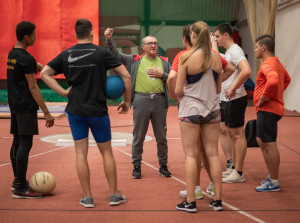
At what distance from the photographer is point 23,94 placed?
4.18 metres

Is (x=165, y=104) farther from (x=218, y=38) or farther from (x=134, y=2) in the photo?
(x=134, y=2)

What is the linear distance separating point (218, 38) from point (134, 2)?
1018 cm

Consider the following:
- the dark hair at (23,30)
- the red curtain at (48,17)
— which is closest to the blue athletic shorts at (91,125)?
the dark hair at (23,30)

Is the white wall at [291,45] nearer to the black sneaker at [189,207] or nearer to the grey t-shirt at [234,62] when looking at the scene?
the grey t-shirt at [234,62]

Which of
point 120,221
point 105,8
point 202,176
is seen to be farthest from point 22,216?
point 105,8

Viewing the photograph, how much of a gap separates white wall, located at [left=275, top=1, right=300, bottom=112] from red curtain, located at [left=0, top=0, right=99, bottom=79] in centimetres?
580

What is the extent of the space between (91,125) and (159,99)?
1386 millimetres

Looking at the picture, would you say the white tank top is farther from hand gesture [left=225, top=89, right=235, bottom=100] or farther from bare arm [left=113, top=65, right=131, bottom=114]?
hand gesture [left=225, top=89, right=235, bottom=100]

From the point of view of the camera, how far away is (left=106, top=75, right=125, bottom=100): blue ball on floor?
3.95 m

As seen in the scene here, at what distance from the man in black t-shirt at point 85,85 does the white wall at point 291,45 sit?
8797 mm

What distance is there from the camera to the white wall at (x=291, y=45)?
1159cm

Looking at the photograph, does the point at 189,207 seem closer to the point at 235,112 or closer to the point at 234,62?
the point at 235,112

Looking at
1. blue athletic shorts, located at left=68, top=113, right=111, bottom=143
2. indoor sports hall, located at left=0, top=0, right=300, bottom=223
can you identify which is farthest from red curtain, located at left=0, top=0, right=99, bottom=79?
blue athletic shorts, located at left=68, top=113, right=111, bottom=143

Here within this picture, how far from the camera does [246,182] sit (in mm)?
4961
